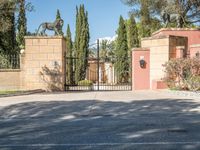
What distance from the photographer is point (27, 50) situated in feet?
70.4

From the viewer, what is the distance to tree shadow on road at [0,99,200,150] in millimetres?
8312

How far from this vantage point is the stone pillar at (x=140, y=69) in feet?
73.8

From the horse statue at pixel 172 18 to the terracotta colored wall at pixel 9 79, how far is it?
1047 cm

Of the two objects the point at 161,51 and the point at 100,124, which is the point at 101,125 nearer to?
the point at 100,124

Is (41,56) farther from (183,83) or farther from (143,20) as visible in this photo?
(143,20)

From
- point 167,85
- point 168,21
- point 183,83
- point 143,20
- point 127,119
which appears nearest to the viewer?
point 127,119

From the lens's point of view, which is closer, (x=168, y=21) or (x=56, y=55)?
(x=56, y=55)

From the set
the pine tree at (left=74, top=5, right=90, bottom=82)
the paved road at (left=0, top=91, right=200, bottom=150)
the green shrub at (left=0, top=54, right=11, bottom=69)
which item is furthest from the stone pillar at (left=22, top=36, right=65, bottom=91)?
the pine tree at (left=74, top=5, right=90, bottom=82)

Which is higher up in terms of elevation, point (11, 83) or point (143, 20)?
point (143, 20)

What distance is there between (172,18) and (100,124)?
1961 centimetres

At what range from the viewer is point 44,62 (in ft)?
70.4

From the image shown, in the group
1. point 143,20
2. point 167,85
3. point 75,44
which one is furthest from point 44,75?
point 75,44

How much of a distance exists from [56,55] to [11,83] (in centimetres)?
278

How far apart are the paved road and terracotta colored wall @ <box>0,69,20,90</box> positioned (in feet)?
18.5
